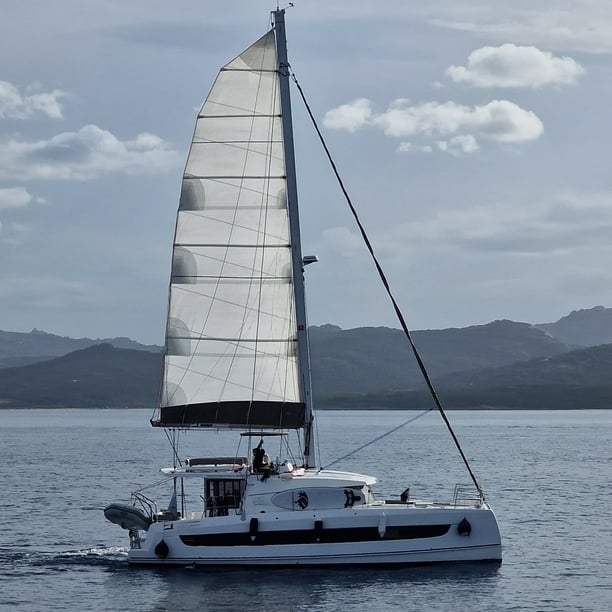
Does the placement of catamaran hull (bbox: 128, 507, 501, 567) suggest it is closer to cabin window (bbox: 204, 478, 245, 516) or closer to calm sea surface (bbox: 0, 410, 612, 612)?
calm sea surface (bbox: 0, 410, 612, 612)

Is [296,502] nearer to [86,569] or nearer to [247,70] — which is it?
[86,569]

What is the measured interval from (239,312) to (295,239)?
3.19 meters

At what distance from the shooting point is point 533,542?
161 feet

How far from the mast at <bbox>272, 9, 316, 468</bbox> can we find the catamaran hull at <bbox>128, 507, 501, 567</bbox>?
8.69 ft

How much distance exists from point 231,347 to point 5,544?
16.4 m

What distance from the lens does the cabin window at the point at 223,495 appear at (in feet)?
128

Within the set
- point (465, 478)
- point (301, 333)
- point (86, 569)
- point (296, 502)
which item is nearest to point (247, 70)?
point (301, 333)

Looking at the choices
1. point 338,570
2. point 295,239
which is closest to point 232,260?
point 295,239

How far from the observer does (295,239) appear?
3941 cm

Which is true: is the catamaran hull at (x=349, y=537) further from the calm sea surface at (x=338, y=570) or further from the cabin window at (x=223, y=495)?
the cabin window at (x=223, y=495)

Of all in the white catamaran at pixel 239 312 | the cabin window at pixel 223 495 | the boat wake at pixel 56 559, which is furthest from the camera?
the boat wake at pixel 56 559

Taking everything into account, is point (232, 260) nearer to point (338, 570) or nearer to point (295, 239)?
point (295, 239)

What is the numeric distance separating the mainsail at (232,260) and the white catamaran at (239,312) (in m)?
0.03

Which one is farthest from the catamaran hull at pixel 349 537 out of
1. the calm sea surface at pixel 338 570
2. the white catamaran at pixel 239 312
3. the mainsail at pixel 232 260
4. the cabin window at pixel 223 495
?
the mainsail at pixel 232 260
